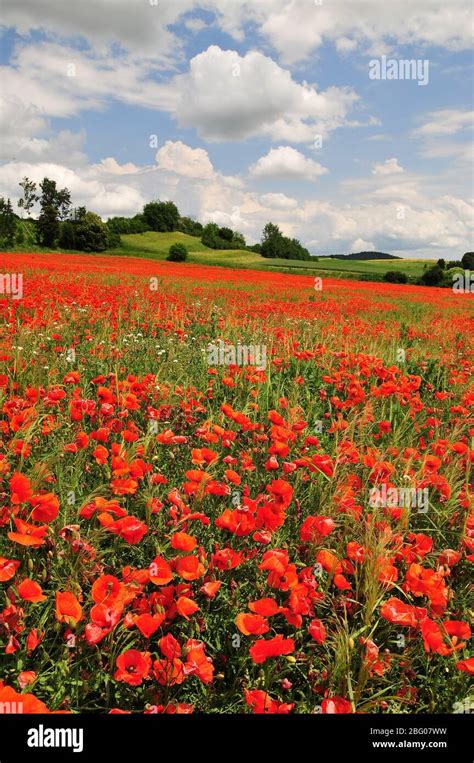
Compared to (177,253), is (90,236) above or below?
above

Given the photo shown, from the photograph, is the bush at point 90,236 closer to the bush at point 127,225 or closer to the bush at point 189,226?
the bush at point 127,225

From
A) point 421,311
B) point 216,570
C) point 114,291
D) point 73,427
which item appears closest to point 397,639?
point 216,570

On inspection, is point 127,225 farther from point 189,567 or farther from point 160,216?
point 189,567

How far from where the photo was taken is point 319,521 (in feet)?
6.63

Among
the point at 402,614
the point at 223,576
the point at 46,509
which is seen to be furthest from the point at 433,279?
the point at 46,509

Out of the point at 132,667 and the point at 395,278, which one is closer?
the point at 132,667

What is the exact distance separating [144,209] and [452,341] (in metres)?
87.2

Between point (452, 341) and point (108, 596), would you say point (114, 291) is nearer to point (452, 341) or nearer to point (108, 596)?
point (452, 341)

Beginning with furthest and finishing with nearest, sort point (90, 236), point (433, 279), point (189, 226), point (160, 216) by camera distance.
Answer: point (189, 226) → point (160, 216) → point (90, 236) → point (433, 279)

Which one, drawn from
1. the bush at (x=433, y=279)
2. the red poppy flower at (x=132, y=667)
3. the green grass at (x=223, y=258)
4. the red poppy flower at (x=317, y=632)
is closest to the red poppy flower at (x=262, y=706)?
the red poppy flower at (x=317, y=632)

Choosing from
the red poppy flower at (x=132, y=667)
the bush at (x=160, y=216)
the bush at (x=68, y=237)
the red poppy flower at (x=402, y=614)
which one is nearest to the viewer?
the red poppy flower at (x=132, y=667)

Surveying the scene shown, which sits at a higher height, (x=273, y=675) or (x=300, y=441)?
(x=300, y=441)
